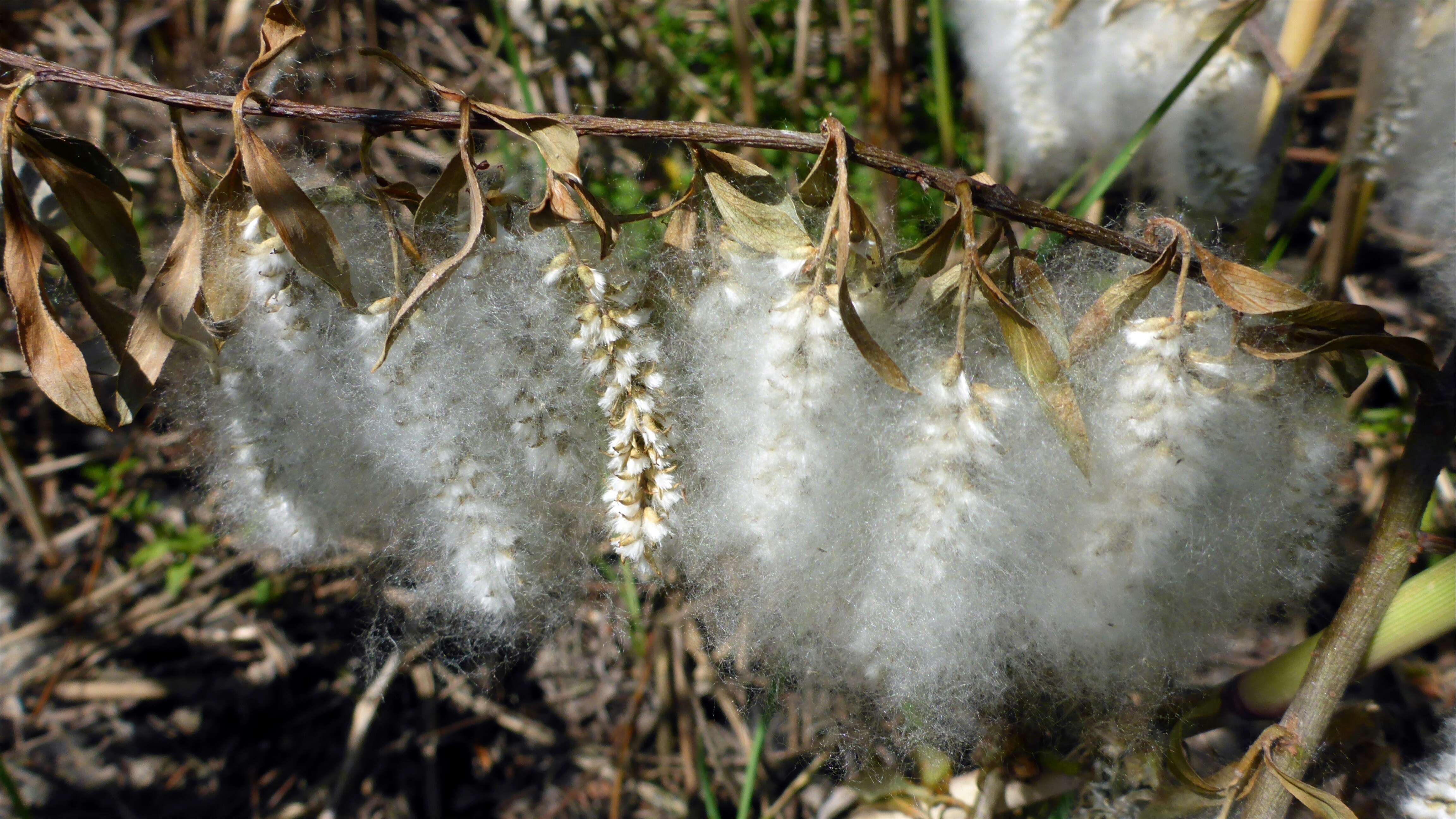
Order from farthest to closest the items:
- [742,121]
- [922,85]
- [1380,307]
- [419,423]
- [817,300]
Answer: [922,85], [742,121], [1380,307], [419,423], [817,300]

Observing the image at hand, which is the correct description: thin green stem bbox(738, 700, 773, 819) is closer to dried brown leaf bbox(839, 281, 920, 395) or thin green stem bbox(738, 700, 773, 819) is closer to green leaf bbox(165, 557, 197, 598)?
dried brown leaf bbox(839, 281, 920, 395)

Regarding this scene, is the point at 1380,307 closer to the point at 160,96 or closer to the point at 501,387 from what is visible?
the point at 501,387

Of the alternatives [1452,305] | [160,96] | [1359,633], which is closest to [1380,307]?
[1452,305]

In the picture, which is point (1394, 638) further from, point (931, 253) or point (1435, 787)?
point (931, 253)

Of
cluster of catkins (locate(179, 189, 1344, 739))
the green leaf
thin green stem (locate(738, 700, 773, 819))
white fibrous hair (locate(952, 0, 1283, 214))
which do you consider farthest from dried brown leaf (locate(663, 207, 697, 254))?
the green leaf

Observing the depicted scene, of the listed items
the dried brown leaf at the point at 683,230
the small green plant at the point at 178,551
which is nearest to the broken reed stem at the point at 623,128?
the dried brown leaf at the point at 683,230
